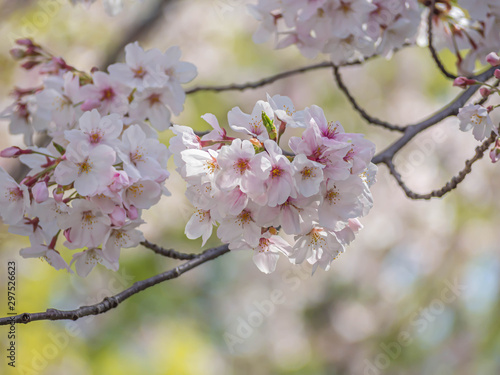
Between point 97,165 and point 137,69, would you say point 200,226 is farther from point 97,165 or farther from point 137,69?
point 137,69

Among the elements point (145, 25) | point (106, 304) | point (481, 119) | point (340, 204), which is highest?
point (481, 119)

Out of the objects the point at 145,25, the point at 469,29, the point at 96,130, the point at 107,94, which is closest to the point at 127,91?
the point at 107,94

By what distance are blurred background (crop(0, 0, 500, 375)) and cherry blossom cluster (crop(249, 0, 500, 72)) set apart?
246 centimetres

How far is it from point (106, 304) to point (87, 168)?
1.00 feet

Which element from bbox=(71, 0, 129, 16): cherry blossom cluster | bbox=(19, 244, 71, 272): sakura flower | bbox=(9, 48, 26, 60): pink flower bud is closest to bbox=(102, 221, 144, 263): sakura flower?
bbox=(19, 244, 71, 272): sakura flower

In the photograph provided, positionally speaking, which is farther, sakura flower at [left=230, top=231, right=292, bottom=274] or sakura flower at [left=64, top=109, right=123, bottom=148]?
sakura flower at [left=64, top=109, right=123, bottom=148]

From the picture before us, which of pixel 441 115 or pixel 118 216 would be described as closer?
pixel 118 216

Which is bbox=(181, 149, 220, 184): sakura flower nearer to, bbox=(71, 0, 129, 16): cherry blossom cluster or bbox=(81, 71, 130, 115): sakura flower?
bbox=(81, 71, 130, 115): sakura flower

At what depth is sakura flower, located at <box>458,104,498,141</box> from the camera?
115cm

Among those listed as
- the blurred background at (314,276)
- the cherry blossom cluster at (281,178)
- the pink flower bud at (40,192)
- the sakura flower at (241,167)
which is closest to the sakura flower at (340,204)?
the cherry blossom cluster at (281,178)

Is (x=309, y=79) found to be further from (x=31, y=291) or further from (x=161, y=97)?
(x=161, y=97)

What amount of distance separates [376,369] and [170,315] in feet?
6.85

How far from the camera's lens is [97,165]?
1143 millimetres

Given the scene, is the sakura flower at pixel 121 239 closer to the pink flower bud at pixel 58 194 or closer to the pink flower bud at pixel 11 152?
the pink flower bud at pixel 58 194
